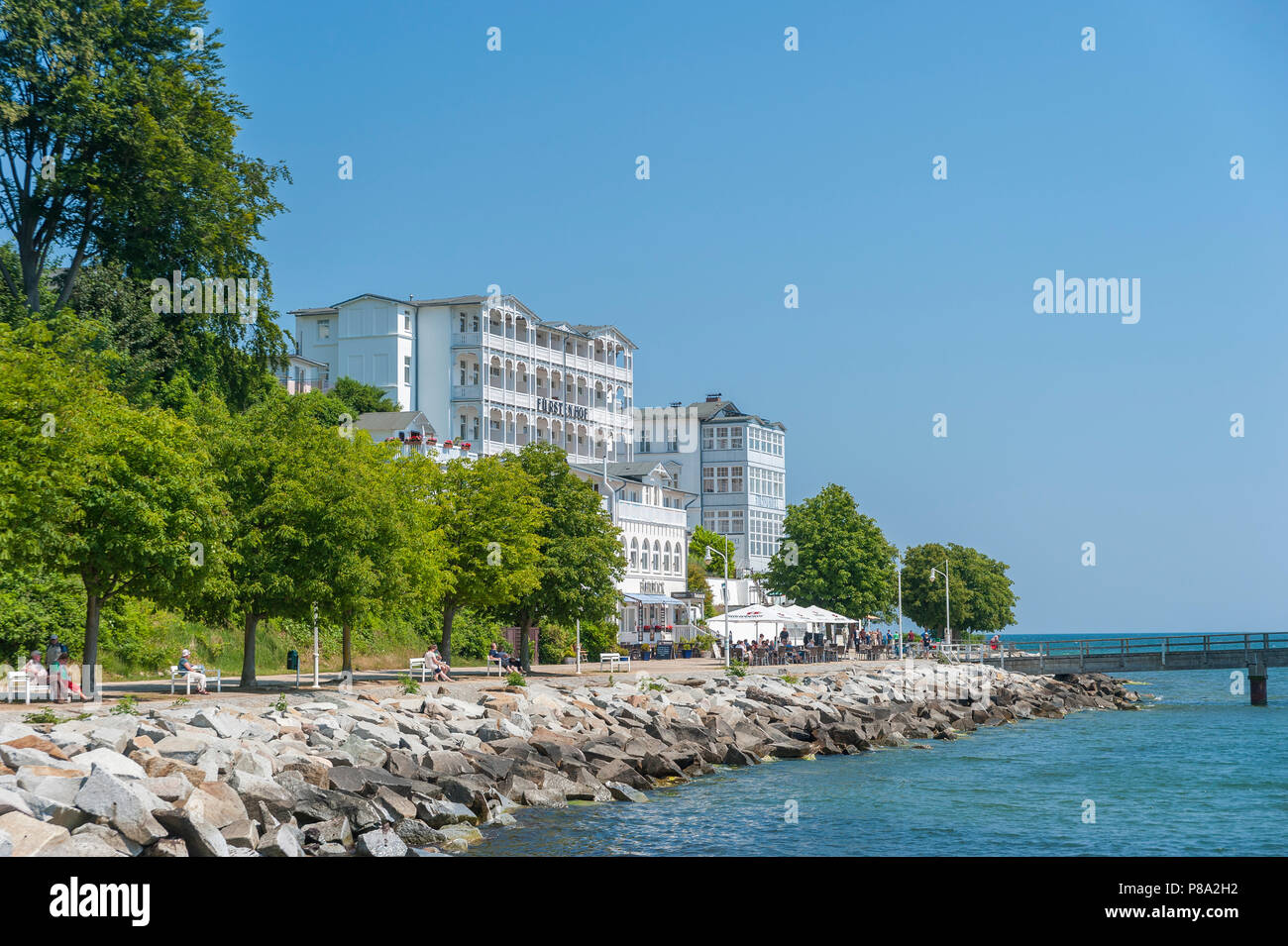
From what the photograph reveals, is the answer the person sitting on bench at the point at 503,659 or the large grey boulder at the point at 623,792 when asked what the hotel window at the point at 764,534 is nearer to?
the person sitting on bench at the point at 503,659

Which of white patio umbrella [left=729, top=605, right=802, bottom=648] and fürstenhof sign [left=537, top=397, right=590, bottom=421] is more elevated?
fürstenhof sign [left=537, top=397, right=590, bottom=421]

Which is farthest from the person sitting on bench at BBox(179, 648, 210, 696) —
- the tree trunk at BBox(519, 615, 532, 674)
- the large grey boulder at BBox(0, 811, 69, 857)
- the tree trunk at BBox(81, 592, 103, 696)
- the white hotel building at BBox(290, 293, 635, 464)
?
the white hotel building at BBox(290, 293, 635, 464)

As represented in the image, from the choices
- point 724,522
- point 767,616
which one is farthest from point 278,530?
point 724,522

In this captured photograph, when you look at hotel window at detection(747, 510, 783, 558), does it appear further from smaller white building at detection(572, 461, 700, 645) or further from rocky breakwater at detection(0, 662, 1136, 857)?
rocky breakwater at detection(0, 662, 1136, 857)

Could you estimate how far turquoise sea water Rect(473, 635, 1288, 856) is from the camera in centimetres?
2420

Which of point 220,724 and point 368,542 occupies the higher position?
point 368,542

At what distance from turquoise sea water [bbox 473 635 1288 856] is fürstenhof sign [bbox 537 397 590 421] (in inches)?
1845

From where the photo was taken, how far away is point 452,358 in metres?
84.1

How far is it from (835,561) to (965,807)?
183 feet

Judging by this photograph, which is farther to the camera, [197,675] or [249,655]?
[249,655]

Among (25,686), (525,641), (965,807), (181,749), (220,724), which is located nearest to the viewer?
(181,749)

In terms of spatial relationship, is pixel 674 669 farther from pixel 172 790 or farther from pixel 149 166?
pixel 172 790

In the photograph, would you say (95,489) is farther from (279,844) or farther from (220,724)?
(279,844)

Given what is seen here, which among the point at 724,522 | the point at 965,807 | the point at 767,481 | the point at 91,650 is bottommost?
the point at 965,807
